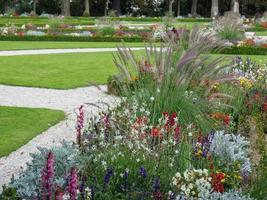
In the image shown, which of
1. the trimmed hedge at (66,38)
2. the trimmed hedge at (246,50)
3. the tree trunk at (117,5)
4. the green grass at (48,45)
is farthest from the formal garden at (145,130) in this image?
the tree trunk at (117,5)

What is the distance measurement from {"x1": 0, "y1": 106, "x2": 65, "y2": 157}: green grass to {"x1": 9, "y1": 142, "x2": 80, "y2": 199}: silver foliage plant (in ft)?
6.78

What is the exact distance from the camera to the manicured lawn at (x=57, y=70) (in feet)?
41.1

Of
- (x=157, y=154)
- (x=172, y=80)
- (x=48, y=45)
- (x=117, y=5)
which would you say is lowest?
(x=48, y=45)

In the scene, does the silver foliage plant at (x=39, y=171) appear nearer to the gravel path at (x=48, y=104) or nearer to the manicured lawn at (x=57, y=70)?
the gravel path at (x=48, y=104)

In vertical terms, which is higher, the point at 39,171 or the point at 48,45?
the point at 39,171

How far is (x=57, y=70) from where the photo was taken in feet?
47.6

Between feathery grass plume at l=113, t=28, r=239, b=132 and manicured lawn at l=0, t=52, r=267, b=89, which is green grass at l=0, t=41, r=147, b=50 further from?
feathery grass plume at l=113, t=28, r=239, b=132

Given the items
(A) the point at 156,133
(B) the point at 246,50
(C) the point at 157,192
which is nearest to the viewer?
(C) the point at 157,192

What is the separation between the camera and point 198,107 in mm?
6910

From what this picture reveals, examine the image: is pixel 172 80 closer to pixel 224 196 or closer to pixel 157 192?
pixel 224 196

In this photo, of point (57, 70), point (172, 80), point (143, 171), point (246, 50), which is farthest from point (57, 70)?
point (143, 171)

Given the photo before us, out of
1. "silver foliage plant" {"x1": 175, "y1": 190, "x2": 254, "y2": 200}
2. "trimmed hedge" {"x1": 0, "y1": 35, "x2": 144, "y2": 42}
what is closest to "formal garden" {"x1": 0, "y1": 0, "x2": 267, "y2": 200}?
"silver foliage plant" {"x1": 175, "y1": 190, "x2": 254, "y2": 200}

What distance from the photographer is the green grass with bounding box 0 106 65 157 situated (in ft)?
24.4

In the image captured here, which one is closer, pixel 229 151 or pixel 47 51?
pixel 229 151
